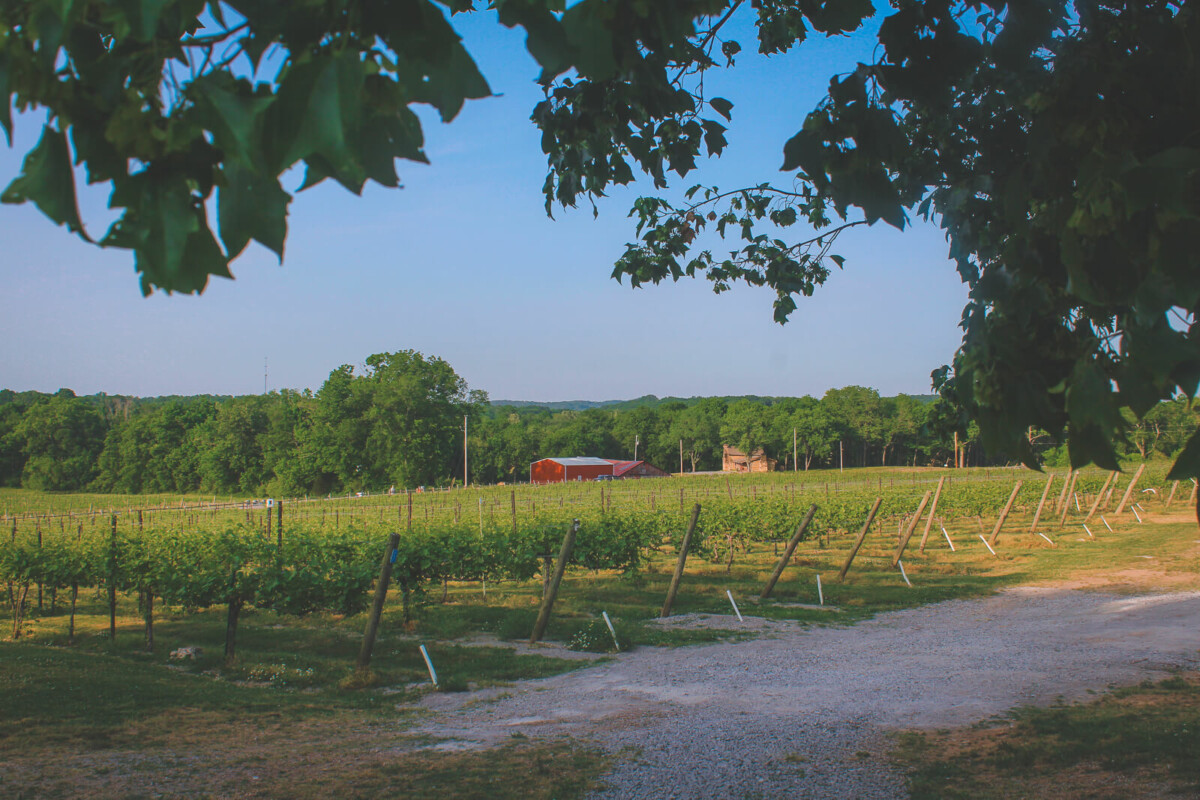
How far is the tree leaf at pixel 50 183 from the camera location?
33.6 inches

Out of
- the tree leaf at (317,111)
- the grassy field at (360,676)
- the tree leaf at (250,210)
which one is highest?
the tree leaf at (317,111)

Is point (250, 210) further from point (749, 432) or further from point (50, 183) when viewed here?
point (749, 432)

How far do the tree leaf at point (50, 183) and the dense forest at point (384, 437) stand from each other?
3573 centimetres

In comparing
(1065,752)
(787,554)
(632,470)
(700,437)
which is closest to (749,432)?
(700,437)

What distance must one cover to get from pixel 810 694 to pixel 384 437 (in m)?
54.0

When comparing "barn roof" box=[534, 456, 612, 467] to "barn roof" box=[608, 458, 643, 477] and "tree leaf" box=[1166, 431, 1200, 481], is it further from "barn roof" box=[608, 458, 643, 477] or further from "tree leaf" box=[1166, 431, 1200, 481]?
"tree leaf" box=[1166, 431, 1200, 481]

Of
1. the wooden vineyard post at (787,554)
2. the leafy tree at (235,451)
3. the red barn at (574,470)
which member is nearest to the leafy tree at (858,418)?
the red barn at (574,470)

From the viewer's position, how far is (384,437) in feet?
191

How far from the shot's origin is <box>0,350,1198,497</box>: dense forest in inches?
2336

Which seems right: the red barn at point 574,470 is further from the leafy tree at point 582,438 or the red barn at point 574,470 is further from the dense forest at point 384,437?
the leafy tree at point 582,438

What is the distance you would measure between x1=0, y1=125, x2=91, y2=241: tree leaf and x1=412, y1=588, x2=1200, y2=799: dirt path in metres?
4.72

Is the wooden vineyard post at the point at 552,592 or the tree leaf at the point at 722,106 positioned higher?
the tree leaf at the point at 722,106

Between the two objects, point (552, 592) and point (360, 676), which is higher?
point (552, 592)

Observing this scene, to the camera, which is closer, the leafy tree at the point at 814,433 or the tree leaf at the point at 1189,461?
the tree leaf at the point at 1189,461
